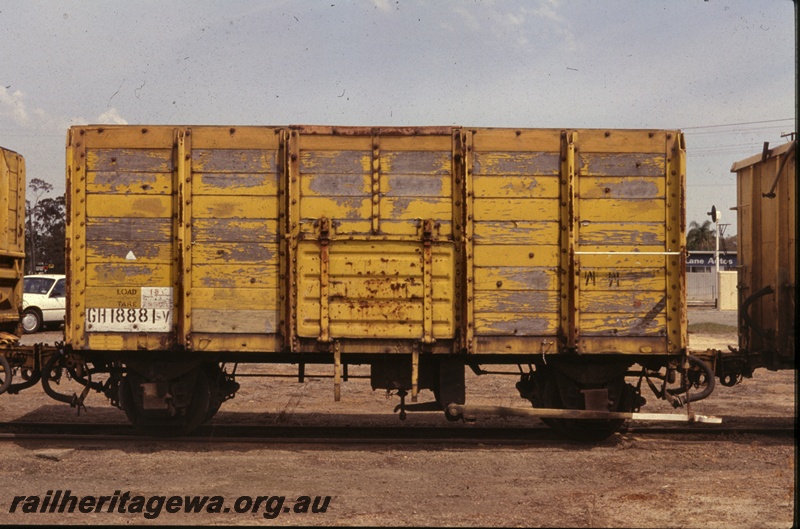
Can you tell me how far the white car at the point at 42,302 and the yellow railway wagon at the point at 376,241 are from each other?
593 inches

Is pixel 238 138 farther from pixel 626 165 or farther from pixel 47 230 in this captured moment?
pixel 47 230

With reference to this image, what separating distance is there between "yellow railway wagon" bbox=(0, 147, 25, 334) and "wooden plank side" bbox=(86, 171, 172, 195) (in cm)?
183

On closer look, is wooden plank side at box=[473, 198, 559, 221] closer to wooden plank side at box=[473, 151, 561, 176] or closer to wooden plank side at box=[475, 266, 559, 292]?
wooden plank side at box=[473, 151, 561, 176]

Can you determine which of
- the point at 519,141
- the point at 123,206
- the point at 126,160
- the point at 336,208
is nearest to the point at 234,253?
the point at 336,208

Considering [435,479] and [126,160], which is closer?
[435,479]

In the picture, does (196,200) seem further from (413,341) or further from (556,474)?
(556,474)

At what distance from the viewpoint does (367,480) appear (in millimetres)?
6426

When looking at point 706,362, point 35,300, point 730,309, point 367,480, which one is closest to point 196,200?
point 367,480

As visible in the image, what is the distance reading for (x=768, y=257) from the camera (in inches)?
335

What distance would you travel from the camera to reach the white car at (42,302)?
821 inches

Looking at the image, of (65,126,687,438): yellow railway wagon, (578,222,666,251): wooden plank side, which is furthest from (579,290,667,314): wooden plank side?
(578,222,666,251): wooden plank side

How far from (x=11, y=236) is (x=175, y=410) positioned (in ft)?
10.6

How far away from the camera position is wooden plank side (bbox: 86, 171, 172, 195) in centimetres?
746

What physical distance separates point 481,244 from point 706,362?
9.98ft
